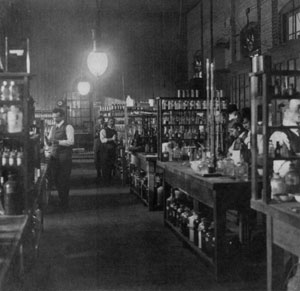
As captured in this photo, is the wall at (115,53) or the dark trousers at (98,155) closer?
the dark trousers at (98,155)

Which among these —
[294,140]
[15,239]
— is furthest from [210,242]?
[15,239]

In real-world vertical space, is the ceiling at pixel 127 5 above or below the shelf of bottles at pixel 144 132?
above

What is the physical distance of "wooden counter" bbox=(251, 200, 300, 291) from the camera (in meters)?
3.80

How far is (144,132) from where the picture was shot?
12219 mm

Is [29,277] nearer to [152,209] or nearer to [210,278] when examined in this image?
[210,278]

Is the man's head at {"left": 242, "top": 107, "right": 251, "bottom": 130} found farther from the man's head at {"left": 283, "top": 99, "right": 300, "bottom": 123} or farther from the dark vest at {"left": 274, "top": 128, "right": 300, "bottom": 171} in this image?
the man's head at {"left": 283, "top": 99, "right": 300, "bottom": 123}

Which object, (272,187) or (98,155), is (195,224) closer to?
(272,187)

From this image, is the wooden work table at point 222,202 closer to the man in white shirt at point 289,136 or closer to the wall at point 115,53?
the man in white shirt at point 289,136

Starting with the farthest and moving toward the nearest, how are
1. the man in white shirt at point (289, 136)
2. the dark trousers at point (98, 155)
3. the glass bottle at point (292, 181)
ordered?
the dark trousers at point (98, 155) < the man in white shirt at point (289, 136) < the glass bottle at point (292, 181)

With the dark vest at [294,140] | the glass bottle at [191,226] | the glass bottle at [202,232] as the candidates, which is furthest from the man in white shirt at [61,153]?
the dark vest at [294,140]

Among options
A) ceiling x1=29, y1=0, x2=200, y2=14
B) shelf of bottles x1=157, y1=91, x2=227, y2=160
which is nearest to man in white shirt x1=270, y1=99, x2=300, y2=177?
shelf of bottles x1=157, y1=91, x2=227, y2=160

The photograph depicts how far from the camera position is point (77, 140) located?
833 inches

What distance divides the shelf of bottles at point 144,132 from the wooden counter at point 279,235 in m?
7.01

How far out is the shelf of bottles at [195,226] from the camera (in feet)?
19.4
